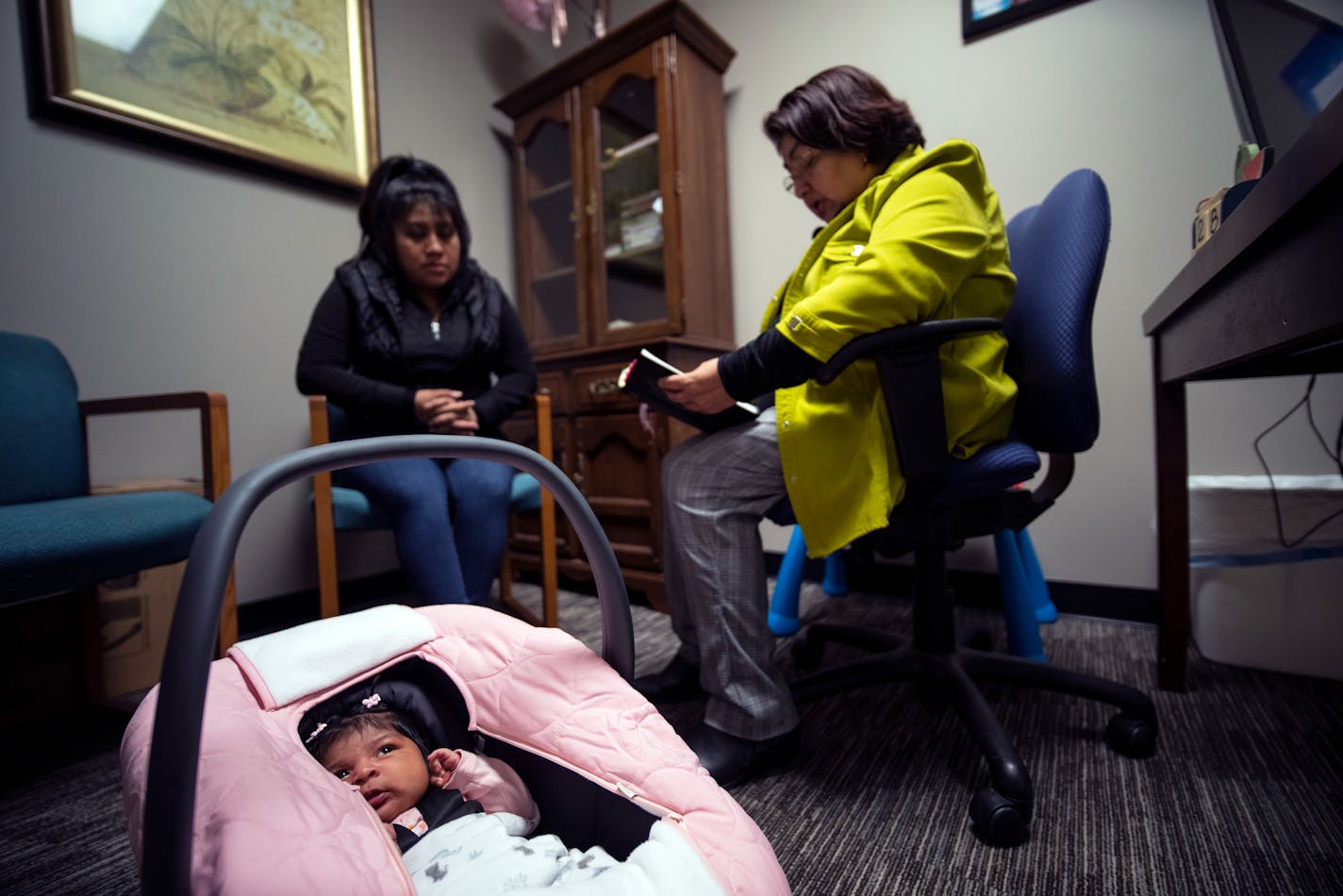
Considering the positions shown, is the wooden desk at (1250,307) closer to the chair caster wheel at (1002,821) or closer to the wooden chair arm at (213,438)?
the chair caster wheel at (1002,821)

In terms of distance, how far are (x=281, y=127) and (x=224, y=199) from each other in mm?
261

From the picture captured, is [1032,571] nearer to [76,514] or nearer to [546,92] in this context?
[76,514]

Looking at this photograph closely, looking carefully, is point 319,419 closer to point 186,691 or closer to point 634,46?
point 186,691

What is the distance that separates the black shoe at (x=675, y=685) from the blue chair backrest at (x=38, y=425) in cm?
115

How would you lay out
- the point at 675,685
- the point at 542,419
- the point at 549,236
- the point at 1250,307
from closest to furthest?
the point at 1250,307, the point at 675,685, the point at 542,419, the point at 549,236

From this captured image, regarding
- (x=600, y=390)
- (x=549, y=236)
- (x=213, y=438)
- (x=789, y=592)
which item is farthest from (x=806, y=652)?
(x=549, y=236)

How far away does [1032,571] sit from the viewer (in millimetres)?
1442

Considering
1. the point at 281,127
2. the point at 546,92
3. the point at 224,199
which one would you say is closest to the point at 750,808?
the point at 224,199

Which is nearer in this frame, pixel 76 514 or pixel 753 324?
pixel 76 514

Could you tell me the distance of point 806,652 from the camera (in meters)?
1.26

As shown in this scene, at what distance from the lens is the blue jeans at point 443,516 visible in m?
1.16

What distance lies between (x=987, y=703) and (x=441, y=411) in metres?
1.12

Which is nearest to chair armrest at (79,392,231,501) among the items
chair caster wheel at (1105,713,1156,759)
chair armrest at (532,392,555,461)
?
chair armrest at (532,392,555,461)

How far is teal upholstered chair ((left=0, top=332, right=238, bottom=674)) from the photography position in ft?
2.69
